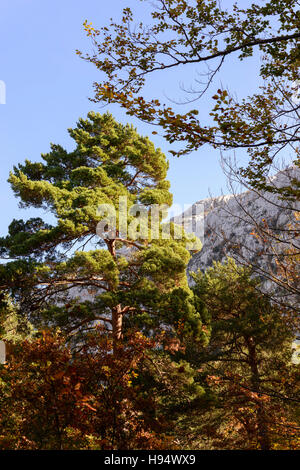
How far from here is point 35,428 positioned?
15.3 ft

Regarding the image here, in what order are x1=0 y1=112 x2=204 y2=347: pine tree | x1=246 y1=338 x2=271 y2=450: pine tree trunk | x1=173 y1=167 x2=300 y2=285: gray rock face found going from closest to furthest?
x1=173 y1=167 x2=300 y2=285: gray rock face < x1=246 y1=338 x2=271 y2=450: pine tree trunk < x1=0 y1=112 x2=204 y2=347: pine tree

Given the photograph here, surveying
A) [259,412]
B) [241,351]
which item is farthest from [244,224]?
[259,412]

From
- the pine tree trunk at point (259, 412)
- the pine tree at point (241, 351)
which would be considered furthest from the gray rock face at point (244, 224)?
the pine tree trunk at point (259, 412)

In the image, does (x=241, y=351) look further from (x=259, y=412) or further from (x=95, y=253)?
(x=95, y=253)

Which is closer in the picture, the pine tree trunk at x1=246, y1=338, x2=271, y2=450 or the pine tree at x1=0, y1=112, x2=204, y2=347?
the pine tree trunk at x1=246, y1=338, x2=271, y2=450

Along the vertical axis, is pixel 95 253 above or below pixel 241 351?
above

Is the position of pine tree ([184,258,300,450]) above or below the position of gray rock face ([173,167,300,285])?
below

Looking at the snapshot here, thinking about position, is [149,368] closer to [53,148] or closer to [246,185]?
[246,185]

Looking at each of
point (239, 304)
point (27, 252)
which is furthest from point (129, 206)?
point (239, 304)

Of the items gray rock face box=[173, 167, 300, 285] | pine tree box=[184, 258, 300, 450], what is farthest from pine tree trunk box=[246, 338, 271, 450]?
gray rock face box=[173, 167, 300, 285]

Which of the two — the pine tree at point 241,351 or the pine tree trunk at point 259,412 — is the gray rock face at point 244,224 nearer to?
the pine tree at point 241,351

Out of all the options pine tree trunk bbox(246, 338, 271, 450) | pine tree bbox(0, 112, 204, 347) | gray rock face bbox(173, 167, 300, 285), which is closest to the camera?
gray rock face bbox(173, 167, 300, 285)

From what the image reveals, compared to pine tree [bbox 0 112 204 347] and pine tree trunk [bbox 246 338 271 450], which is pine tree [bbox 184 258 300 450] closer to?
pine tree trunk [bbox 246 338 271 450]

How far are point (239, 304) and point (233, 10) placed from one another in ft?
33.3
